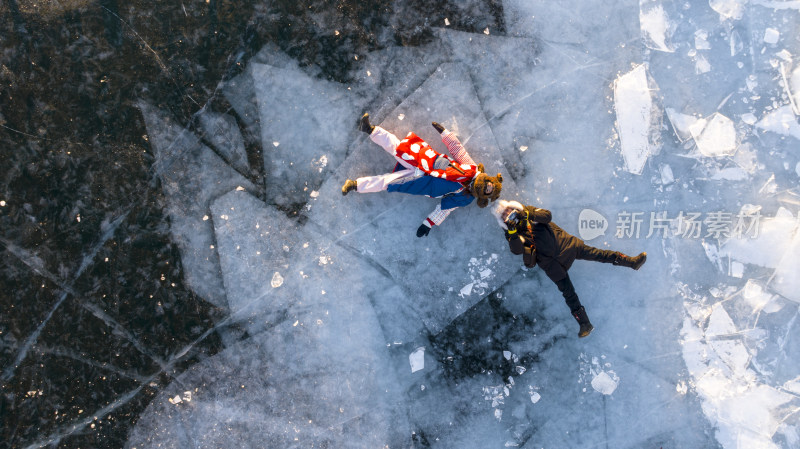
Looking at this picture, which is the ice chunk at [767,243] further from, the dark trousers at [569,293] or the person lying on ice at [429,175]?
the person lying on ice at [429,175]

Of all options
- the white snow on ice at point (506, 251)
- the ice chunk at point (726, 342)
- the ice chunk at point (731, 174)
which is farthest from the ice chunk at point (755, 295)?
the ice chunk at point (731, 174)

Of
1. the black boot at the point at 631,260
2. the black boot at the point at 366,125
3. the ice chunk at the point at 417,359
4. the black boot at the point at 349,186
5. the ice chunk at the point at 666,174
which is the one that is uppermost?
the black boot at the point at 366,125

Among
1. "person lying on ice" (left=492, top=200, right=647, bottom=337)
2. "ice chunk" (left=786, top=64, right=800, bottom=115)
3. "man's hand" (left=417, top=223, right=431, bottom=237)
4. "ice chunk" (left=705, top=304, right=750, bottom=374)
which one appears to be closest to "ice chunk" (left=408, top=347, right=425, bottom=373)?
"man's hand" (left=417, top=223, right=431, bottom=237)

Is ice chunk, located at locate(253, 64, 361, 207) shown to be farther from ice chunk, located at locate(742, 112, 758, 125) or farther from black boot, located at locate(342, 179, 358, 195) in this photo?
ice chunk, located at locate(742, 112, 758, 125)

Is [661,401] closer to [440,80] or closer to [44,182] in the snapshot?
[440,80]

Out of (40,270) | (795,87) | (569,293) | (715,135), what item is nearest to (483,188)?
(569,293)

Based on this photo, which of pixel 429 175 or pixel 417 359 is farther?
pixel 417 359

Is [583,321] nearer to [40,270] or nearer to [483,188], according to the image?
[483,188]
